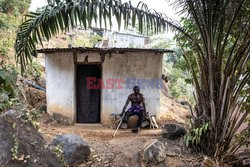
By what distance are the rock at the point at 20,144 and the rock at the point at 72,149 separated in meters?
0.71

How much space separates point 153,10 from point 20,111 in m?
→ 2.48

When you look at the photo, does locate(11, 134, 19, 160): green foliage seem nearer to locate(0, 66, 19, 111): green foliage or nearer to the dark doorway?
locate(0, 66, 19, 111): green foliage

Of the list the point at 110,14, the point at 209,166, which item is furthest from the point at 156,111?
the point at 110,14

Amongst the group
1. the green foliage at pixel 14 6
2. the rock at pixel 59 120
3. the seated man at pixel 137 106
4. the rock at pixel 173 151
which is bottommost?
the rock at pixel 59 120

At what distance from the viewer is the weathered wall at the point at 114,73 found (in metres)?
6.90

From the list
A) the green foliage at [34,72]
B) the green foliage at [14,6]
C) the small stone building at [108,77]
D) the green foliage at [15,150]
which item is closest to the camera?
the green foliage at [15,150]

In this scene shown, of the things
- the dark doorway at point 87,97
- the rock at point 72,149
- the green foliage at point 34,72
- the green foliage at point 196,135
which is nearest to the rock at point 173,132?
the green foliage at point 196,135

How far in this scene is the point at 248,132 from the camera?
3.78m

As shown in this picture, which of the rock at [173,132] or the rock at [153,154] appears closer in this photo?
the rock at [153,154]

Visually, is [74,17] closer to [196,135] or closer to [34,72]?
[196,135]

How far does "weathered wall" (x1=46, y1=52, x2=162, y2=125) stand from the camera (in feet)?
22.6

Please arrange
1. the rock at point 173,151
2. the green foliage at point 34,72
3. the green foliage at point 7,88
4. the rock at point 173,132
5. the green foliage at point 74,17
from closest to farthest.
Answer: the green foliage at point 74,17 < the green foliage at point 7,88 < the rock at point 173,151 < the rock at point 173,132 < the green foliage at point 34,72

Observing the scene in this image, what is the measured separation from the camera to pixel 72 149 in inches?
144

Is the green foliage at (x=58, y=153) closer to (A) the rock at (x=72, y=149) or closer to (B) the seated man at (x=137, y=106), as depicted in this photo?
(A) the rock at (x=72, y=149)
